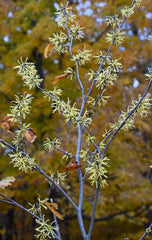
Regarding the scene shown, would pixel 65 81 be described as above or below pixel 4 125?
above

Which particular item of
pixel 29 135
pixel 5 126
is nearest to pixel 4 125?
pixel 5 126

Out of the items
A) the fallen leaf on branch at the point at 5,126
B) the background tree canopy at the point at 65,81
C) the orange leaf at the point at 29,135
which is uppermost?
the background tree canopy at the point at 65,81

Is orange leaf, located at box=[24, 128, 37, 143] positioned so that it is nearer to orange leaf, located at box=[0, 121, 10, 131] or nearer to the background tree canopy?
orange leaf, located at box=[0, 121, 10, 131]

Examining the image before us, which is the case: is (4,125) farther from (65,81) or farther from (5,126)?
(65,81)

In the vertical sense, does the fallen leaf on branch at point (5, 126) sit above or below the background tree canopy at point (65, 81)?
below

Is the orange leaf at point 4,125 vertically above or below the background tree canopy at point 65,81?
below

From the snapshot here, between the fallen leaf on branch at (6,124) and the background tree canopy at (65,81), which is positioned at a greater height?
the background tree canopy at (65,81)

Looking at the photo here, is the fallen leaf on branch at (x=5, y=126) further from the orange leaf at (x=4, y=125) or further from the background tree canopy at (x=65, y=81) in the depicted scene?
the background tree canopy at (x=65, y=81)

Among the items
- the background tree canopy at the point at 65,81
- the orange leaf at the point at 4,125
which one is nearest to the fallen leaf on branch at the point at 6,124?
the orange leaf at the point at 4,125

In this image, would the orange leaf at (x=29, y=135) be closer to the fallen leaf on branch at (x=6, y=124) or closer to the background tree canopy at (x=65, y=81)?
the fallen leaf on branch at (x=6, y=124)

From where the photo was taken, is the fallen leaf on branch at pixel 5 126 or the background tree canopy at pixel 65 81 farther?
the background tree canopy at pixel 65 81

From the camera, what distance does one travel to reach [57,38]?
53.4 inches

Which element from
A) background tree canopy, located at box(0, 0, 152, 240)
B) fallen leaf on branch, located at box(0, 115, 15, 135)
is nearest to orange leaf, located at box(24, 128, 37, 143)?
fallen leaf on branch, located at box(0, 115, 15, 135)

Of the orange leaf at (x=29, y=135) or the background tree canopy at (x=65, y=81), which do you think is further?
the background tree canopy at (x=65, y=81)
